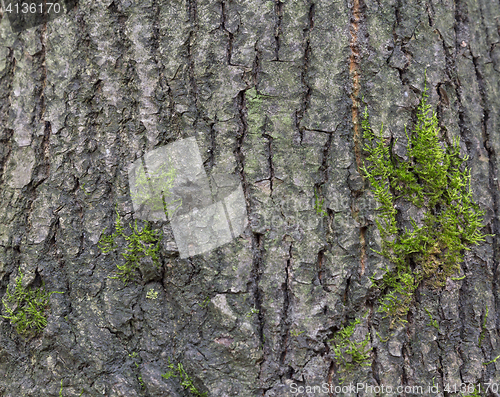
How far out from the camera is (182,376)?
52.2 inches

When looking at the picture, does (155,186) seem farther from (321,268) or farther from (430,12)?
(430,12)

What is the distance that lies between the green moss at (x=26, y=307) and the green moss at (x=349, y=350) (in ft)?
3.51

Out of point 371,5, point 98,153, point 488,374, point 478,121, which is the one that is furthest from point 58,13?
point 488,374

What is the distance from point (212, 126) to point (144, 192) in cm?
35

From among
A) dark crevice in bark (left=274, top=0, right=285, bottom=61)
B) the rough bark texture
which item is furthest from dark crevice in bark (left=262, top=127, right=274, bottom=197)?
dark crevice in bark (left=274, top=0, right=285, bottom=61)

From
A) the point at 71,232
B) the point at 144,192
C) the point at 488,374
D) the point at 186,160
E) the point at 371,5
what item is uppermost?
the point at 371,5

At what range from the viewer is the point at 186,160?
1.37 m

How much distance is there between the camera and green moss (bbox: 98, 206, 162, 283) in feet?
4.52

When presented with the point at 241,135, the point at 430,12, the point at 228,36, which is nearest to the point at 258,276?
the point at 241,135

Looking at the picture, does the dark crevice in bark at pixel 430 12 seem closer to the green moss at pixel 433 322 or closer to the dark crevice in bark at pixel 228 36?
the dark crevice in bark at pixel 228 36

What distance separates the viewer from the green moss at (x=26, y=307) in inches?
56.4

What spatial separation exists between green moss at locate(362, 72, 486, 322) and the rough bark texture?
0.17 ft

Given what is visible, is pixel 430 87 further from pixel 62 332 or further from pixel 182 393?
pixel 62 332

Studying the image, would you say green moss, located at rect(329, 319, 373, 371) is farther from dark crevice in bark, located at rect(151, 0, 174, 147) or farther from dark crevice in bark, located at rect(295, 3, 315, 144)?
dark crevice in bark, located at rect(151, 0, 174, 147)
